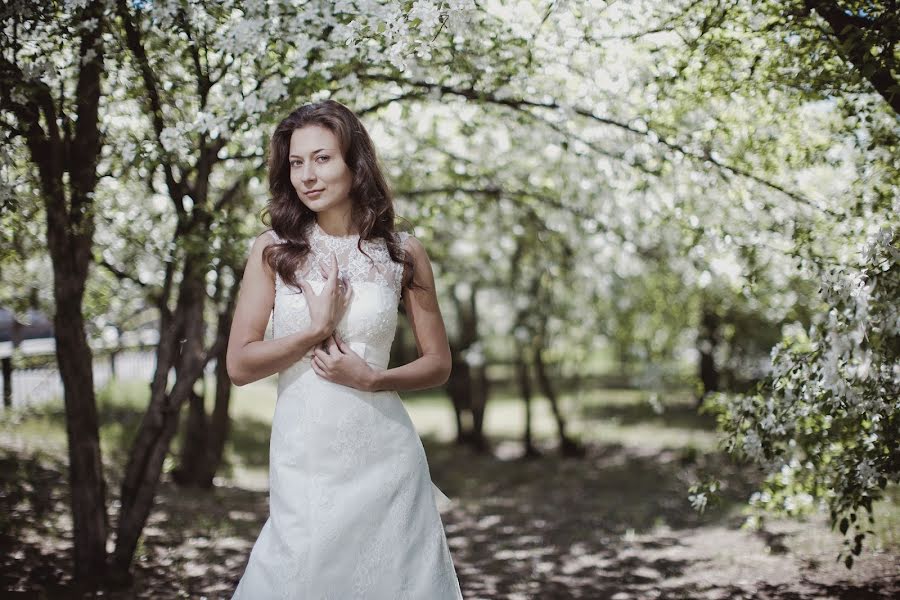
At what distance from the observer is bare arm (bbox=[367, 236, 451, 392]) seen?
2703 millimetres

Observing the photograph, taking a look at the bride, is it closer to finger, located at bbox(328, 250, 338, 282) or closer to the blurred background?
finger, located at bbox(328, 250, 338, 282)

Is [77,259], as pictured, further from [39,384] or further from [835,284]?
[39,384]

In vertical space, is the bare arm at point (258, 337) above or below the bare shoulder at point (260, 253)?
below

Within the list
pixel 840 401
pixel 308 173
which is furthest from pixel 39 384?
pixel 840 401

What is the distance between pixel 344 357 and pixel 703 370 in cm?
1472

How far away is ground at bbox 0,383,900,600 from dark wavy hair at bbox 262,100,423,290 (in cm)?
309

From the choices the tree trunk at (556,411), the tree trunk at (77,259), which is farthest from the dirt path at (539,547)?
the tree trunk at (556,411)

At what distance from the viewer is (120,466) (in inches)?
334

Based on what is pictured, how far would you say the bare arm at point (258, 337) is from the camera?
99.4 inches

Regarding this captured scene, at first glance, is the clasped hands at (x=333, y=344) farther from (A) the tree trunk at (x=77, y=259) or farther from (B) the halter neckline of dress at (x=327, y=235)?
(A) the tree trunk at (x=77, y=259)

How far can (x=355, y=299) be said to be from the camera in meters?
2.66

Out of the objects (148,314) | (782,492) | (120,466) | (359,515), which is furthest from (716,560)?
(148,314)

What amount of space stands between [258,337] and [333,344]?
10.7 inches

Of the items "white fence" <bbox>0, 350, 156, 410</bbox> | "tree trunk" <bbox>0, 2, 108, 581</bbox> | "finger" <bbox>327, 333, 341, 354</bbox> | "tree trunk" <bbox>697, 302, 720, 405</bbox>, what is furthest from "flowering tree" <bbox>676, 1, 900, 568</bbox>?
"tree trunk" <bbox>697, 302, 720, 405</bbox>
